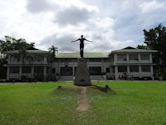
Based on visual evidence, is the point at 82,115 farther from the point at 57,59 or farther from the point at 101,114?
the point at 57,59

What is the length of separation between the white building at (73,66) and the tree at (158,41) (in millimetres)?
7390

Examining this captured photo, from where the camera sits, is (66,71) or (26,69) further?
(66,71)

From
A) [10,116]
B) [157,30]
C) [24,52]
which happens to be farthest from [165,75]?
[10,116]

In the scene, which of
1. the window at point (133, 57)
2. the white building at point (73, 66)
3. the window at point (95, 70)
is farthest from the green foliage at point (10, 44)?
the window at point (133, 57)

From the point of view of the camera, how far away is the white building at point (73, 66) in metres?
50.7

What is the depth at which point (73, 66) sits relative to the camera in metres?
53.8

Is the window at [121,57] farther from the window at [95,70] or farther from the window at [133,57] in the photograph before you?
the window at [95,70]

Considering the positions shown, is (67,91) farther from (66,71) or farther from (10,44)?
(10,44)

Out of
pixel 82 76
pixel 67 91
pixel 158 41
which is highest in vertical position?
pixel 158 41

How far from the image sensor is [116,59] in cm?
5088

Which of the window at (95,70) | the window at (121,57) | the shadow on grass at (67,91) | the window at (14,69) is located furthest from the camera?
the window at (95,70)

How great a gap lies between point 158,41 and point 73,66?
78.2 feet

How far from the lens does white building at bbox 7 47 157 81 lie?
5069 cm

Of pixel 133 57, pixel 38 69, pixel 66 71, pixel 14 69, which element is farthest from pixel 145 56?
pixel 14 69
